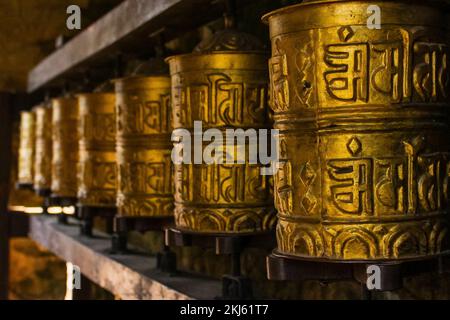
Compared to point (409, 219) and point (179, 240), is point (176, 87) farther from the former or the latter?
point (409, 219)

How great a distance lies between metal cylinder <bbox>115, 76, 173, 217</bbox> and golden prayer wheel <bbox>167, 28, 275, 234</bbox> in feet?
2.34

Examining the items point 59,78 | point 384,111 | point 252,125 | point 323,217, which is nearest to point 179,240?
point 252,125

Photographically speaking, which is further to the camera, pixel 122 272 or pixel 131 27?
pixel 122 272

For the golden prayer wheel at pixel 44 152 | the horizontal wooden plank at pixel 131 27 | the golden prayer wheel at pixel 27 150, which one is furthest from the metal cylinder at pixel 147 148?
the golden prayer wheel at pixel 27 150

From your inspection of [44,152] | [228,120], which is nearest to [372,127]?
[228,120]

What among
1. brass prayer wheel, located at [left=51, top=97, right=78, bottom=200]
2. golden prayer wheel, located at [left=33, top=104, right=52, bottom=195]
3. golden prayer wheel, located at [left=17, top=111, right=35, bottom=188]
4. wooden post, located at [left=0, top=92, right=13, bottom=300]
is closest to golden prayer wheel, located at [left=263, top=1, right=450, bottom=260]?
brass prayer wheel, located at [left=51, top=97, right=78, bottom=200]

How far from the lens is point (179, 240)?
2.92 m

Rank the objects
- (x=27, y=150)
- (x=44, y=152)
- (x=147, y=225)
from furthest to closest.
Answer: (x=27, y=150) < (x=44, y=152) < (x=147, y=225)

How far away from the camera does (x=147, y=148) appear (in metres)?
3.64

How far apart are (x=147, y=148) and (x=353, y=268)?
1.69 m

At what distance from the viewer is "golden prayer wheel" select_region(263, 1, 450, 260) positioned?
2.04 metres

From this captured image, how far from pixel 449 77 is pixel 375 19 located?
278mm

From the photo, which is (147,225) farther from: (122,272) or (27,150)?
(27,150)

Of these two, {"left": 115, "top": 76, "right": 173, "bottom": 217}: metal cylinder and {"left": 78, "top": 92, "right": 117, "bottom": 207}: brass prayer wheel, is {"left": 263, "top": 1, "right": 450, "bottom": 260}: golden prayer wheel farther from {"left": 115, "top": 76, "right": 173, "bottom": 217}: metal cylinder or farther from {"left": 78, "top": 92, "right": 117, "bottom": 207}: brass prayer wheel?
{"left": 78, "top": 92, "right": 117, "bottom": 207}: brass prayer wheel
